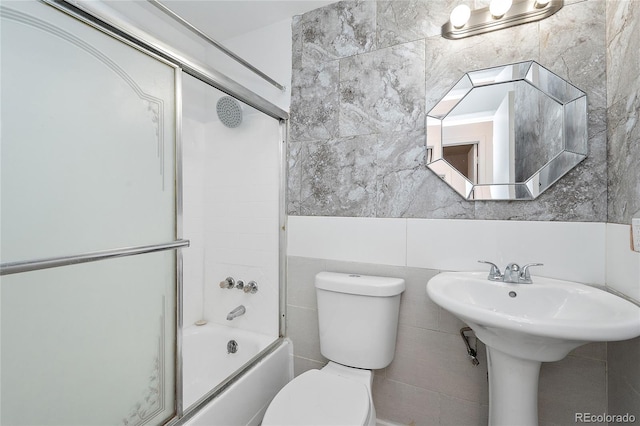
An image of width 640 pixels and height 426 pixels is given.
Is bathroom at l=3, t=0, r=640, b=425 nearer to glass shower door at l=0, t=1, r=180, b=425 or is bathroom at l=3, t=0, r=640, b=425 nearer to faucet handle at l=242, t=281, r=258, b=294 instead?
faucet handle at l=242, t=281, r=258, b=294

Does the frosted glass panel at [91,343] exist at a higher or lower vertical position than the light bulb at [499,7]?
lower

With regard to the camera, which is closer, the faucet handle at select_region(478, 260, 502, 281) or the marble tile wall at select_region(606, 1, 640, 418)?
the marble tile wall at select_region(606, 1, 640, 418)

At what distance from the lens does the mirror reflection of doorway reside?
1259mm

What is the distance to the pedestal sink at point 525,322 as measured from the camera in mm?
742

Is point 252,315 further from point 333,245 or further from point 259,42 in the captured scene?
point 259,42

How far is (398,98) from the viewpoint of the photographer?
1.40m

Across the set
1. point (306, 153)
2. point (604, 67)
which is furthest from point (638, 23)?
point (306, 153)

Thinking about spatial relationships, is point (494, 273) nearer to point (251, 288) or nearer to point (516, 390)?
point (516, 390)

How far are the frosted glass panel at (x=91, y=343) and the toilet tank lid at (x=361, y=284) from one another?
0.67 m

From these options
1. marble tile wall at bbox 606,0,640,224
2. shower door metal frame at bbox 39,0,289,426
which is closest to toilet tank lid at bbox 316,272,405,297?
shower door metal frame at bbox 39,0,289,426

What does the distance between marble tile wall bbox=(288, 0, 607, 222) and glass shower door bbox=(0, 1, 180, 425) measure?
2.57 ft

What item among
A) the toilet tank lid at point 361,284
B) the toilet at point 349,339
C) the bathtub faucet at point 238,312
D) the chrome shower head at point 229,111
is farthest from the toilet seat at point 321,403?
the chrome shower head at point 229,111

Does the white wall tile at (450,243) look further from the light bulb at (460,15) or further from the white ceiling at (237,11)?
the white ceiling at (237,11)

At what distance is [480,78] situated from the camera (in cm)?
125
